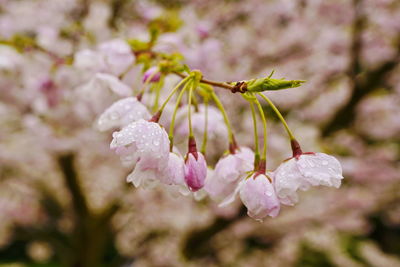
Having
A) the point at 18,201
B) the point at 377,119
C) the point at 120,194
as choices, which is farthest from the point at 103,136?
the point at 18,201

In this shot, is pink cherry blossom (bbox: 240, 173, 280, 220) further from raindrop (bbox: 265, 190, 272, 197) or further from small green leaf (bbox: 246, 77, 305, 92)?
small green leaf (bbox: 246, 77, 305, 92)

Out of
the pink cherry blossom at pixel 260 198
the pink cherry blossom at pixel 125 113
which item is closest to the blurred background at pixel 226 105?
the pink cherry blossom at pixel 125 113

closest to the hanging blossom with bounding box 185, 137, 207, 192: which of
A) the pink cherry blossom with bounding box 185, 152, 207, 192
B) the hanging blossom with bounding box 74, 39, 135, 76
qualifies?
the pink cherry blossom with bounding box 185, 152, 207, 192

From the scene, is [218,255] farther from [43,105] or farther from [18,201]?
[43,105]

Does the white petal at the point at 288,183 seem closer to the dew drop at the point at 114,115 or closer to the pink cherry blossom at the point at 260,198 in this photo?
the pink cherry blossom at the point at 260,198

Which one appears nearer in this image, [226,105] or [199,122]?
[199,122]

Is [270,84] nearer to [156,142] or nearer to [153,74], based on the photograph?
[156,142]

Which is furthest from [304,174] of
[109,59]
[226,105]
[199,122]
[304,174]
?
[226,105]
